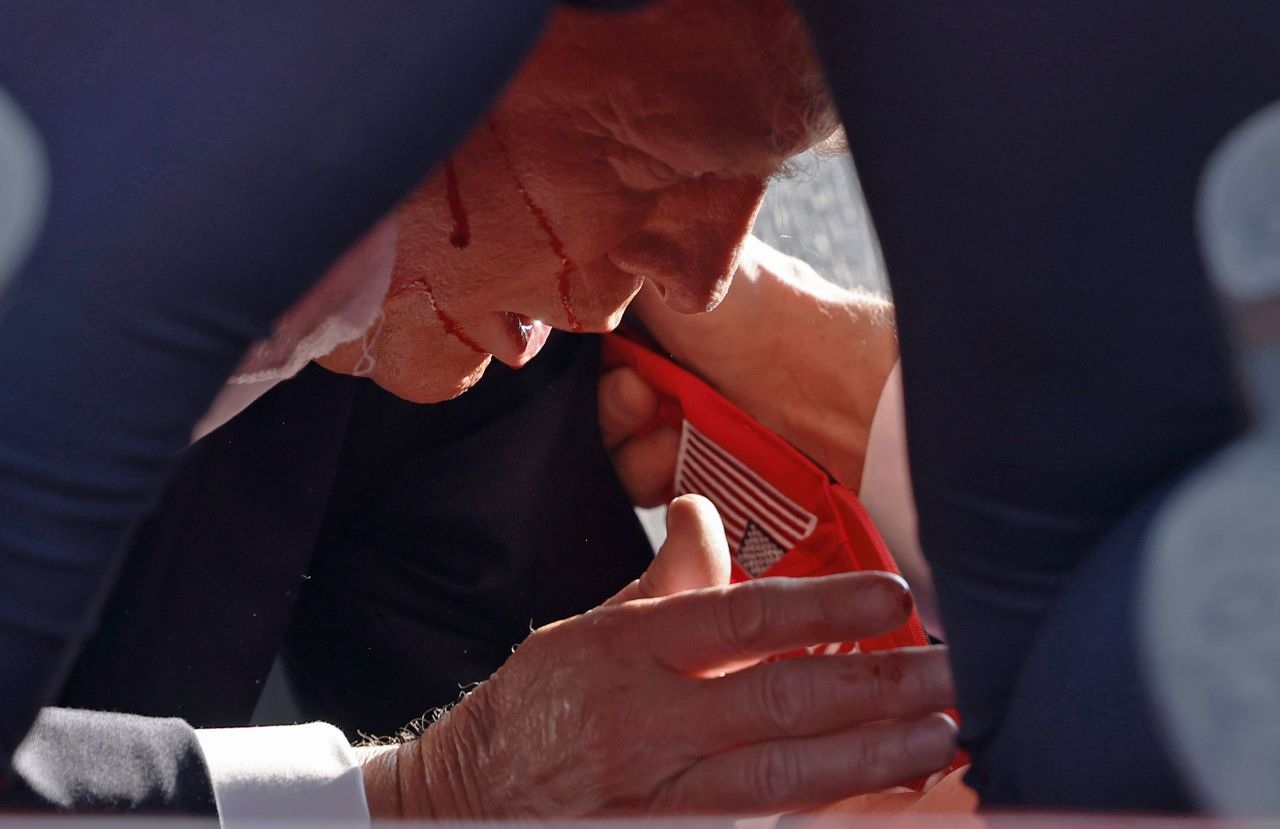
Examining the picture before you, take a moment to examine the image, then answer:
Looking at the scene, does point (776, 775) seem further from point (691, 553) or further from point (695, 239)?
point (695, 239)

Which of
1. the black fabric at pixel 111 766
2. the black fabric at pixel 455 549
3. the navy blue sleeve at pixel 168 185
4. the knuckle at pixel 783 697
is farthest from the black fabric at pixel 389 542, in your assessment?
the navy blue sleeve at pixel 168 185

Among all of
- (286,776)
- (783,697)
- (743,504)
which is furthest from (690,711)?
(743,504)

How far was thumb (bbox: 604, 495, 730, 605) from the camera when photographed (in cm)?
70

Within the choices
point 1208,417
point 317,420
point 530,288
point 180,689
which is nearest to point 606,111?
point 530,288

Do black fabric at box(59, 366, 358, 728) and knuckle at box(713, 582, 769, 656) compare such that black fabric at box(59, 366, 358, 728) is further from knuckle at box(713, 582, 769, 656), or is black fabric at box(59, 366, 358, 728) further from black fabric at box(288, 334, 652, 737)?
knuckle at box(713, 582, 769, 656)

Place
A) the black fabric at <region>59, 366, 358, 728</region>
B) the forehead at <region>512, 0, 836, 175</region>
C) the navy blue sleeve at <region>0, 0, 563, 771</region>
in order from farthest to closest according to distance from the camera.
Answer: the black fabric at <region>59, 366, 358, 728</region> → the forehead at <region>512, 0, 836, 175</region> → the navy blue sleeve at <region>0, 0, 563, 771</region>

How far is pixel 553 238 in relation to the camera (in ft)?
2.09

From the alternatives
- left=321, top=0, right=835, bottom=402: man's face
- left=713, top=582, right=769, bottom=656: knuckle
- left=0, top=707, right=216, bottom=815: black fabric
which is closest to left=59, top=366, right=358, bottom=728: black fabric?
left=321, top=0, right=835, bottom=402: man's face

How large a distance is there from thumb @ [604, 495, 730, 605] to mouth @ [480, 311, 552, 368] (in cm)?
13

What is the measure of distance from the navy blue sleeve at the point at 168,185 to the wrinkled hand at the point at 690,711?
13.1 inches

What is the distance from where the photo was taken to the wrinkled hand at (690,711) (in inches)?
23.6

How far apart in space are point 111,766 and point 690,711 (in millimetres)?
263

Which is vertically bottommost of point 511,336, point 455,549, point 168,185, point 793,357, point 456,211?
point 455,549

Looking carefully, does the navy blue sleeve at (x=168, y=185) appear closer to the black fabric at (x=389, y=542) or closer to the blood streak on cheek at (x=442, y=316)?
the blood streak on cheek at (x=442, y=316)
